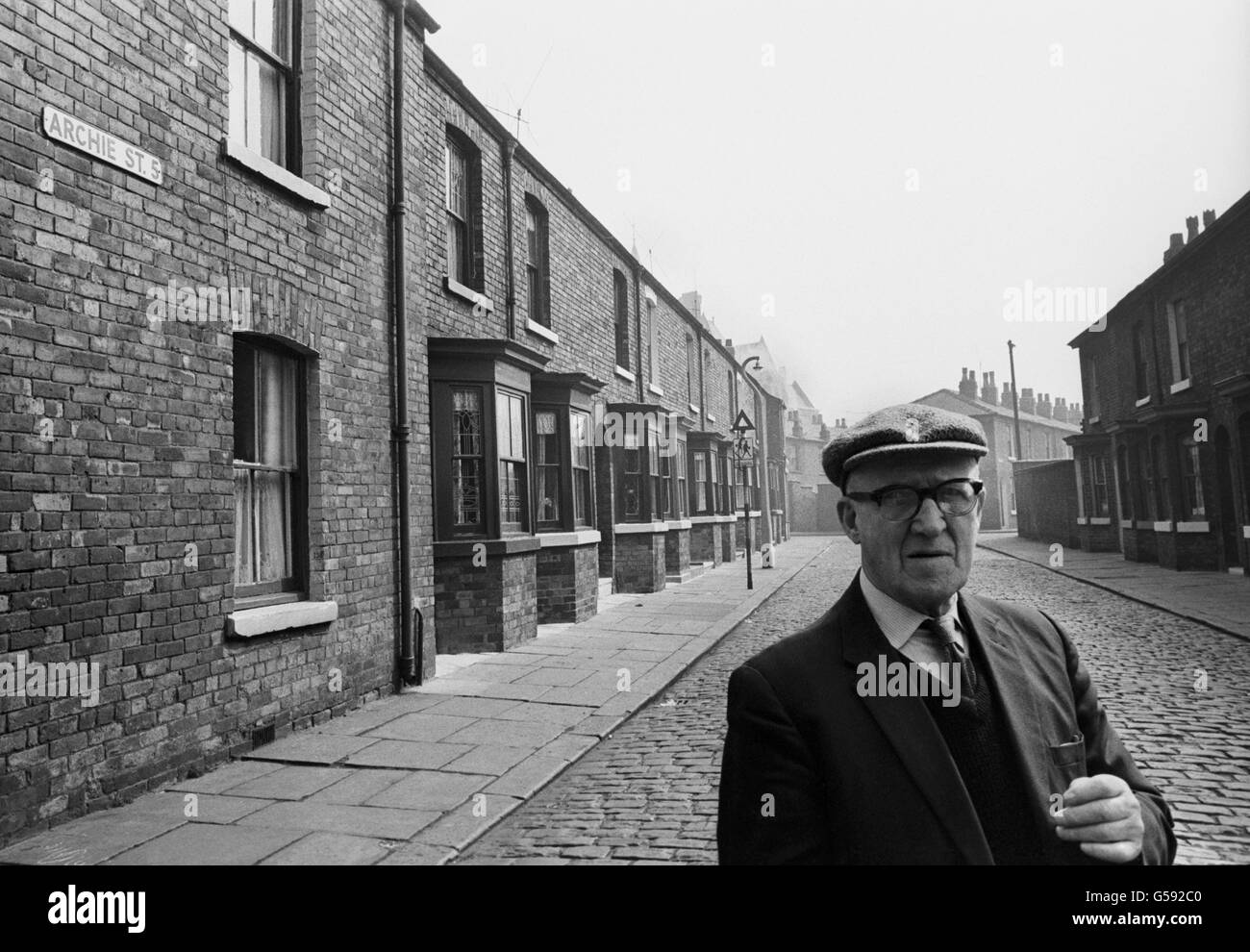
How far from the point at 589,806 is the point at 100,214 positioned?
4.19 meters

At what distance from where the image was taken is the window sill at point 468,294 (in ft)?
32.0

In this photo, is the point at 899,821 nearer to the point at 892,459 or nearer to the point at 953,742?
the point at 953,742

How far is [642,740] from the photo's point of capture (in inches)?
232

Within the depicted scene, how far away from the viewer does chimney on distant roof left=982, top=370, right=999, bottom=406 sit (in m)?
62.9

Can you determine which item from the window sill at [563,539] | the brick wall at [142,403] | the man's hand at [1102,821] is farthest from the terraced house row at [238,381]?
the man's hand at [1102,821]

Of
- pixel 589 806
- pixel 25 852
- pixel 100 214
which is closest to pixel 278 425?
pixel 100 214

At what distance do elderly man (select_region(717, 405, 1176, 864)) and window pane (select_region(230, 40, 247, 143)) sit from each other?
599 centimetres

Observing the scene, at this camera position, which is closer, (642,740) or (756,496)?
(642,740)

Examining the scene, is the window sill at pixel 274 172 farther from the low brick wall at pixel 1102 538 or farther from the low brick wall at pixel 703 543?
the low brick wall at pixel 1102 538

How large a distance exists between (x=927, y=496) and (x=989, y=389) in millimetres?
67075

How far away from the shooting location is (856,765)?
5.20 feet

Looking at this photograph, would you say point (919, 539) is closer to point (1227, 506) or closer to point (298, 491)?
point (298, 491)

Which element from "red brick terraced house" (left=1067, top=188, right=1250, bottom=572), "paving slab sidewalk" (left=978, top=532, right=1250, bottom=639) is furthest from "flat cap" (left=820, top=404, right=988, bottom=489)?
"red brick terraced house" (left=1067, top=188, right=1250, bottom=572)

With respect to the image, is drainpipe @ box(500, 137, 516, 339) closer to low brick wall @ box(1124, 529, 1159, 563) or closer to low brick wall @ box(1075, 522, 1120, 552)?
low brick wall @ box(1124, 529, 1159, 563)
